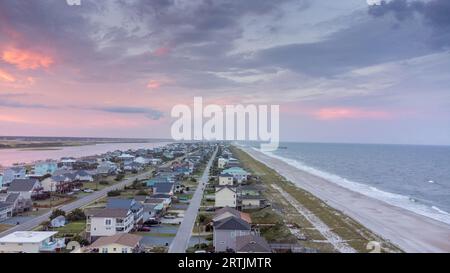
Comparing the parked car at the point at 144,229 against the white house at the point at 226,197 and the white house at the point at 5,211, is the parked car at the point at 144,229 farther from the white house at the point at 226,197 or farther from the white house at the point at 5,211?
the white house at the point at 5,211

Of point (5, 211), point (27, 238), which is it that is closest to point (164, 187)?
point (5, 211)

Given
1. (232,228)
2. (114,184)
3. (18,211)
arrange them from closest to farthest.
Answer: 1. (232,228)
2. (18,211)
3. (114,184)

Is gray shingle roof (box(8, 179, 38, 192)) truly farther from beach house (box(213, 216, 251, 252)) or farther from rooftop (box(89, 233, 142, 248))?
beach house (box(213, 216, 251, 252))

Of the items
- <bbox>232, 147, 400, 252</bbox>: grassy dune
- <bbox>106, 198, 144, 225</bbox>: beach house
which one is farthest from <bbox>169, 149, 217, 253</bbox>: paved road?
<bbox>232, 147, 400, 252</bbox>: grassy dune
